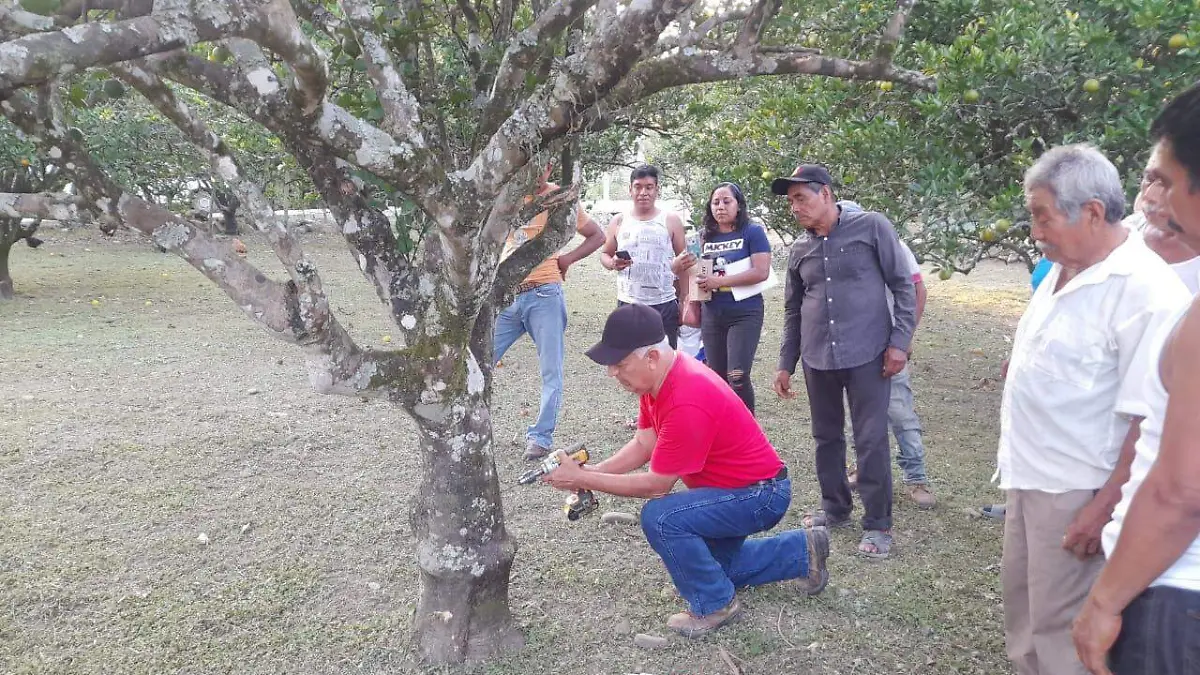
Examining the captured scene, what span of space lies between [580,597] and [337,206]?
2.11 m

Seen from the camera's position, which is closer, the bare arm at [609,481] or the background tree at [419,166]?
the background tree at [419,166]

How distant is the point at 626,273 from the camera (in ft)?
19.4

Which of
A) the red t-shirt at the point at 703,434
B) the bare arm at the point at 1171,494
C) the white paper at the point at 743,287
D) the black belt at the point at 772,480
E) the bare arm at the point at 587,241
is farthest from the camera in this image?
the bare arm at the point at 587,241

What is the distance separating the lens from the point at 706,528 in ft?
11.1

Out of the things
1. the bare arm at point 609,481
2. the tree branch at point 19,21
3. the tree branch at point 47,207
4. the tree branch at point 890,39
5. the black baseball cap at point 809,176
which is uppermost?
the tree branch at point 890,39

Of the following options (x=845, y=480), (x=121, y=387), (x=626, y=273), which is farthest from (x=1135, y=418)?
(x=121, y=387)

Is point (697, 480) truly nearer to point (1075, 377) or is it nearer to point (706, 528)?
point (706, 528)

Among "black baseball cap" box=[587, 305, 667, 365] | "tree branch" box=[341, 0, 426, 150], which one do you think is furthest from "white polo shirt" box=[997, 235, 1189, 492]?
"tree branch" box=[341, 0, 426, 150]

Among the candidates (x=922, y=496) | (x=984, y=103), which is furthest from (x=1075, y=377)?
(x=984, y=103)

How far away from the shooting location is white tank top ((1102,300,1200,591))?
1631 mm

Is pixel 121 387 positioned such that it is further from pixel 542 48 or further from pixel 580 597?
pixel 542 48

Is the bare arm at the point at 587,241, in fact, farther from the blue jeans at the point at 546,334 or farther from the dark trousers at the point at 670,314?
the dark trousers at the point at 670,314

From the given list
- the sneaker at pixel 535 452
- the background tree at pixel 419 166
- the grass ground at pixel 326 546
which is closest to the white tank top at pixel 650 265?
the grass ground at pixel 326 546

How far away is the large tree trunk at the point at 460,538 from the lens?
3.12m
